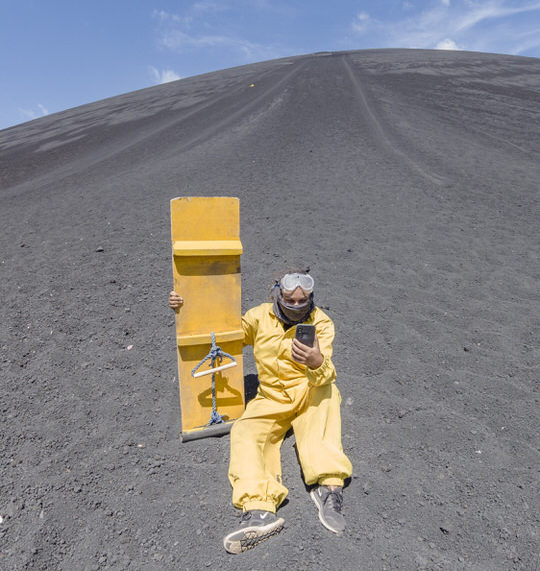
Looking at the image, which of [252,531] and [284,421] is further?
[284,421]

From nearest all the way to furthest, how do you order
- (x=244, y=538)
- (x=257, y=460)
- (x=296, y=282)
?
(x=244, y=538) → (x=257, y=460) → (x=296, y=282)

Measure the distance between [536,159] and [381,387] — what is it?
887 cm

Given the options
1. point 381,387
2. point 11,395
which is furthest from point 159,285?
point 381,387

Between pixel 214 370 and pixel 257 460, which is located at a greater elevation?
pixel 214 370

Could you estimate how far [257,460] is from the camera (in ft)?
8.37

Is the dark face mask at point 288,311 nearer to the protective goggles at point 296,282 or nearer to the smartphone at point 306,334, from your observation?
the protective goggles at point 296,282

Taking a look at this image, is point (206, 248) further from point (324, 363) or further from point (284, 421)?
point (284, 421)

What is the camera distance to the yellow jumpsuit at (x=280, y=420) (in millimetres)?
2486

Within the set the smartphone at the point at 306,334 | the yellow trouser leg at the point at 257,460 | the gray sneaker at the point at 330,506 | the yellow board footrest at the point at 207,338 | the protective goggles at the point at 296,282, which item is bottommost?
the gray sneaker at the point at 330,506

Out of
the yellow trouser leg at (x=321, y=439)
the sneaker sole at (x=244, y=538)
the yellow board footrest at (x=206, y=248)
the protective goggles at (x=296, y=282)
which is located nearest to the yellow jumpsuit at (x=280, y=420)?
the yellow trouser leg at (x=321, y=439)

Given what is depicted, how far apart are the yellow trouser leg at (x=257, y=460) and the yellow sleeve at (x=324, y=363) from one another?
16.4 inches

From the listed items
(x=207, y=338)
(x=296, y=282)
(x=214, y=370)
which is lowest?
(x=214, y=370)

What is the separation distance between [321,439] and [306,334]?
67 centimetres

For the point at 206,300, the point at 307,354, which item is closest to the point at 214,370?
the point at 206,300
